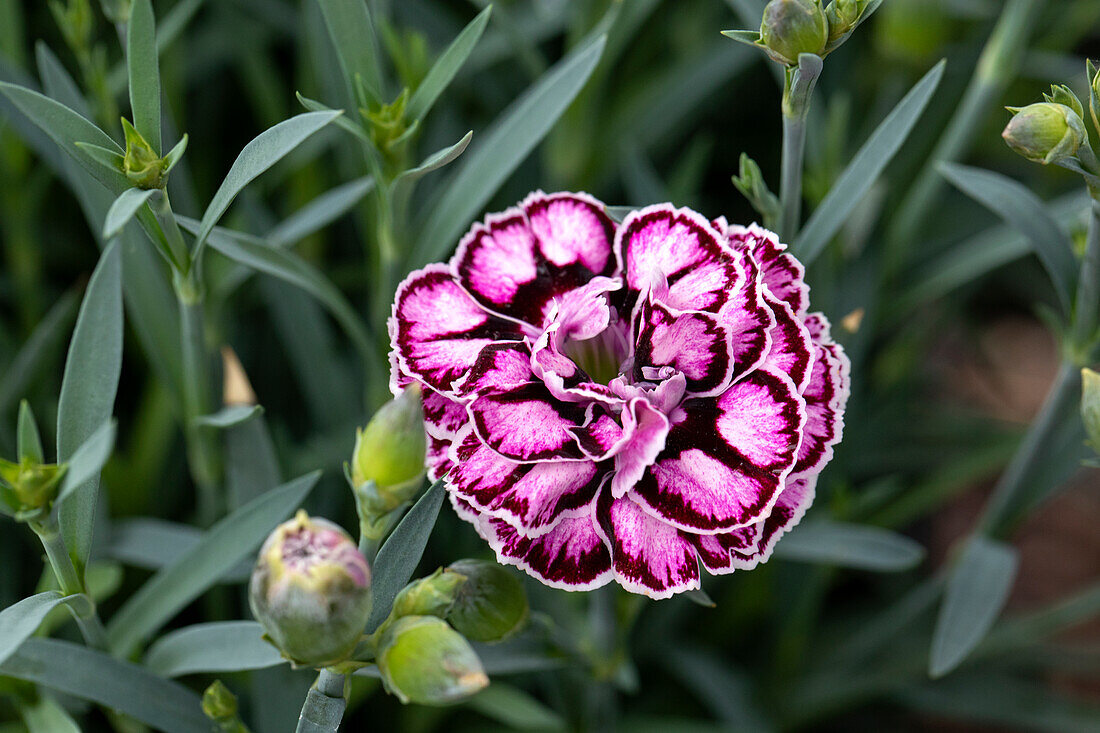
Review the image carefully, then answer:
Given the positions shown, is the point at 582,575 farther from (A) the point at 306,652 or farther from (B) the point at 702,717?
(B) the point at 702,717

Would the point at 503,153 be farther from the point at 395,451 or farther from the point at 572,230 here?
the point at 395,451

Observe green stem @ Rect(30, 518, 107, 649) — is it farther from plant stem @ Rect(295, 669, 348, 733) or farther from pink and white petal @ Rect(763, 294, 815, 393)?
pink and white petal @ Rect(763, 294, 815, 393)

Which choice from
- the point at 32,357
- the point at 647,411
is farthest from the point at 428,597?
the point at 32,357

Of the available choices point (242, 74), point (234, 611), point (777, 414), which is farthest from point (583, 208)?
point (242, 74)

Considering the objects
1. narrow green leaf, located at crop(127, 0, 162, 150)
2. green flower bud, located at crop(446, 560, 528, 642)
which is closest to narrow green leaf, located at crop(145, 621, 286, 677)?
green flower bud, located at crop(446, 560, 528, 642)

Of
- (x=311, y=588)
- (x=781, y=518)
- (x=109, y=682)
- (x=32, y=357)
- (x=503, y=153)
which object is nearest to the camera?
(x=311, y=588)

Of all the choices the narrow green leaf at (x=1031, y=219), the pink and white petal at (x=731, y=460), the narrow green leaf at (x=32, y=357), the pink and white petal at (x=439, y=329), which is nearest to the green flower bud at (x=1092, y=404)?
the narrow green leaf at (x=1031, y=219)
